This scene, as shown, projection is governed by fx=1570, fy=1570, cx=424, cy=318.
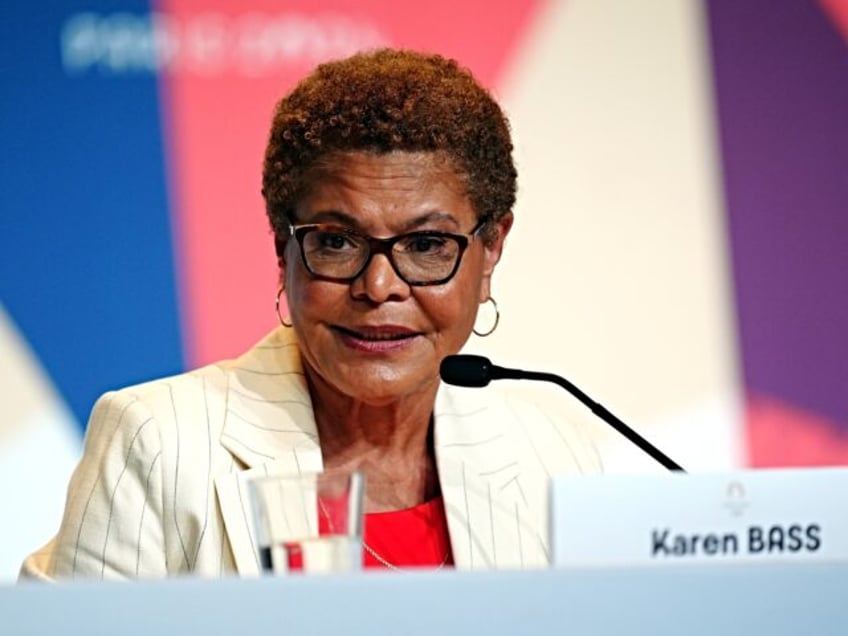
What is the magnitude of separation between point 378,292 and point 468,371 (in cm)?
26

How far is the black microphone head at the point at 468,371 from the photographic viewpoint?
1818 millimetres

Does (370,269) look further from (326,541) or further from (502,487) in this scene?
(326,541)

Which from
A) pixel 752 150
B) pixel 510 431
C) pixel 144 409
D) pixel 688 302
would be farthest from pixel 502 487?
pixel 752 150

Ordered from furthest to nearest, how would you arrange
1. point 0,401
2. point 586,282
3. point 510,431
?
1. point 586,282
2. point 0,401
3. point 510,431

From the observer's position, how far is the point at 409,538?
6.95 ft

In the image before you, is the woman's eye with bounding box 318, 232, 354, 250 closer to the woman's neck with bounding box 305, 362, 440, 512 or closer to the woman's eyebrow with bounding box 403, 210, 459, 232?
the woman's eyebrow with bounding box 403, 210, 459, 232

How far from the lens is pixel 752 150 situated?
317cm

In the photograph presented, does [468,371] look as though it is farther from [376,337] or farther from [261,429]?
[261,429]

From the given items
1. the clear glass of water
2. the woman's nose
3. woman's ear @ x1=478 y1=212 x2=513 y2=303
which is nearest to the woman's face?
the woman's nose

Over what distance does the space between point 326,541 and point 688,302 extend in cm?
191

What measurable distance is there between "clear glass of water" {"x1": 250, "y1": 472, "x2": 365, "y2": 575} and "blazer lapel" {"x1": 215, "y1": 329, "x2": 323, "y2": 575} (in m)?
0.63

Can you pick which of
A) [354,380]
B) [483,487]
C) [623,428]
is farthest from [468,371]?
[483,487]

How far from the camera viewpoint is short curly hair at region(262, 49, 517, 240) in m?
2.07

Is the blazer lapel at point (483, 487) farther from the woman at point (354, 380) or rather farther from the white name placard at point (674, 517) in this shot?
the white name placard at point (674, 517)
